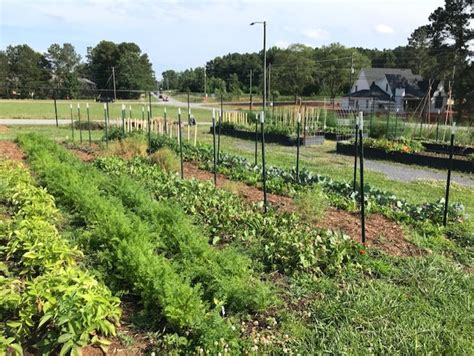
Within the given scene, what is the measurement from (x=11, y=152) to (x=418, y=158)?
11180 millimetres

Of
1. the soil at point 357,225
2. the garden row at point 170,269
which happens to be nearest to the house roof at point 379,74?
the soil at point 357,225

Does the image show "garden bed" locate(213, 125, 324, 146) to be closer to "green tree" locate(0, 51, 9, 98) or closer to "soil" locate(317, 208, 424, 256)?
"soil" locate(317, 208, 424, 256)

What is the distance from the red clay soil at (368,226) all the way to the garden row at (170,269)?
173 centimetres

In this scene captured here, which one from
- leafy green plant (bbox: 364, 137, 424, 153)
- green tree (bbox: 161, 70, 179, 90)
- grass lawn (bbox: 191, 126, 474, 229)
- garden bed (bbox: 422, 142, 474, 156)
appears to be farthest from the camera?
green tree (bbox: 161, 70, 179, 90)

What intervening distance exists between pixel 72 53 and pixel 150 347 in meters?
88.6

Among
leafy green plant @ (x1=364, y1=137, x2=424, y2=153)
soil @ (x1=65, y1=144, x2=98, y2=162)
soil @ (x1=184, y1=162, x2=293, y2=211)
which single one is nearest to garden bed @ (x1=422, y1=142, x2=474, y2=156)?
leafy green plant @ (x1=364, y1=137, x2=424, y2=153)

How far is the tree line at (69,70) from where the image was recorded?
2375 inches

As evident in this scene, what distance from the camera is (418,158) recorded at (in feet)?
41.7

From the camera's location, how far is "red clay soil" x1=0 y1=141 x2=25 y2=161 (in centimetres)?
993

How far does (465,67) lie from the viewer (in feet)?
107

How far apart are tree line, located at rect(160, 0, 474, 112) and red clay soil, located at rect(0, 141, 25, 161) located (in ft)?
51.2

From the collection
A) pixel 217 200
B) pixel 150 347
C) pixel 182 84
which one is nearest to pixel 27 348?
pixel 150 347

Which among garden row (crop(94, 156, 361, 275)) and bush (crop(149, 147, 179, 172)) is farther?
bush (crop(149, 147, 179, 172))

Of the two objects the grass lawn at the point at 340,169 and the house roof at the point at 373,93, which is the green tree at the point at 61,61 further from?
the grass lawn at the point at 340,169
